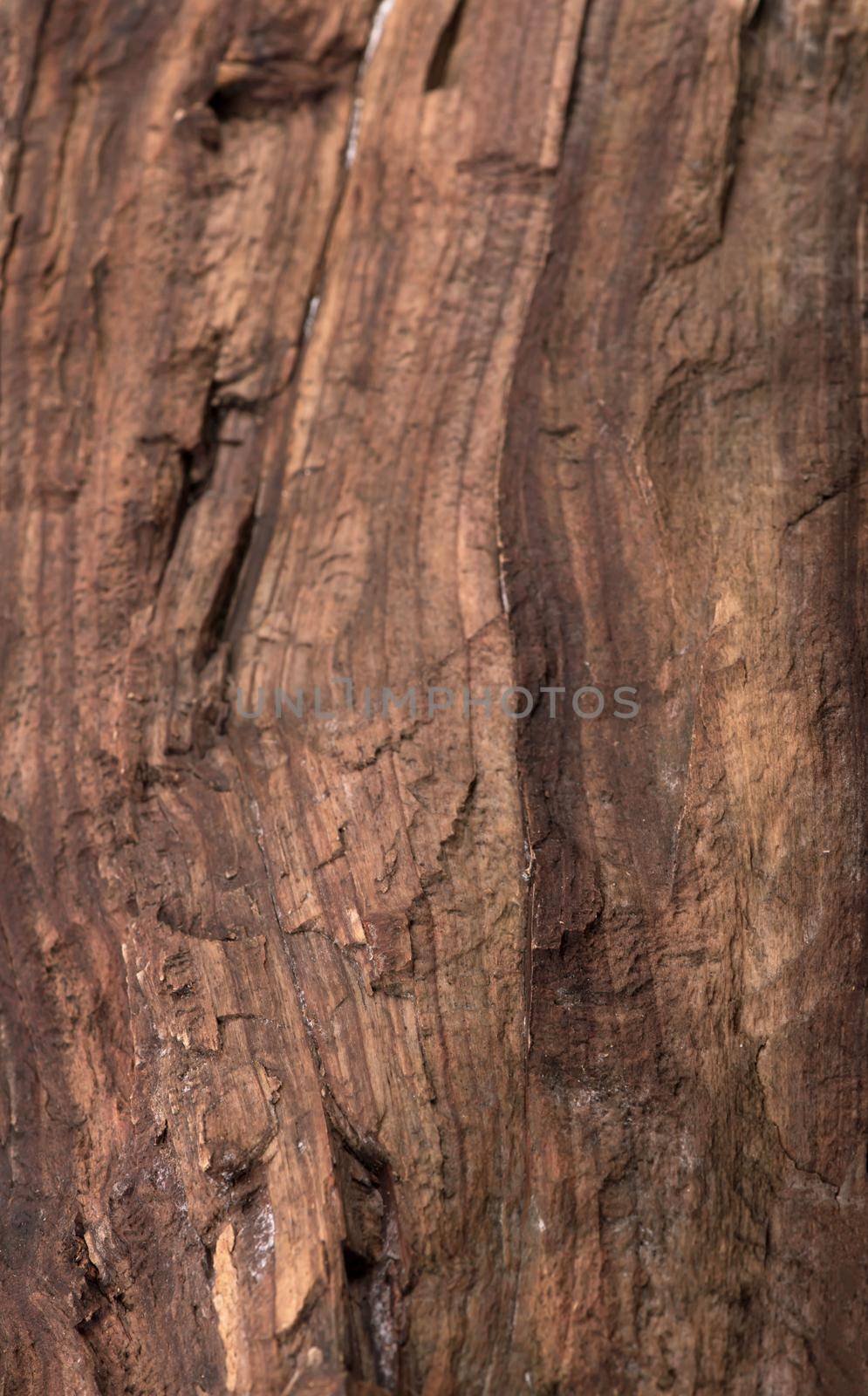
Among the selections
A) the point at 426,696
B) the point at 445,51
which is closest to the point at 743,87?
the point at 445,51

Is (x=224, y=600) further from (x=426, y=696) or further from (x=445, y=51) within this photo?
(x=445, y=51)

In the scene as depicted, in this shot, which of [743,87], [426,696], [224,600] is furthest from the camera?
[743,87]

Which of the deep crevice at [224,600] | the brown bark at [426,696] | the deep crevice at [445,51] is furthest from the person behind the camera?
the deep crevice at [445,51]

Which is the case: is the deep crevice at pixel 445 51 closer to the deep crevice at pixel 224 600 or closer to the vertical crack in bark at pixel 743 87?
the vertical crack in bark at pixel 743 87

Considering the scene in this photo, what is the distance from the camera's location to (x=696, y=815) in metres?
2.63

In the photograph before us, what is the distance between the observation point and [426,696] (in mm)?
2861

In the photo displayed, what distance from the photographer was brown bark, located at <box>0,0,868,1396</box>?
7.93 feet

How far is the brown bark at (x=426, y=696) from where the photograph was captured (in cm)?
242

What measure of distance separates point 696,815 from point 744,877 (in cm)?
18

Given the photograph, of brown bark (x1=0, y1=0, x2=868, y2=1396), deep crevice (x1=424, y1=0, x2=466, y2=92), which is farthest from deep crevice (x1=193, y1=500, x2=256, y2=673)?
deep crevice (x1=424, y1=0, x2=466, y2=92)

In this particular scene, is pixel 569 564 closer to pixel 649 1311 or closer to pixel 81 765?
pixel 81 765

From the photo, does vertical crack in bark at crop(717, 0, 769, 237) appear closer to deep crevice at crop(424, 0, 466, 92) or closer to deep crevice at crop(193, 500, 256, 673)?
deep crevice at crop(424, 0, 466, 92)

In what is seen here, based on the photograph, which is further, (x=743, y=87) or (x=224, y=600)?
(x=743, y=87)

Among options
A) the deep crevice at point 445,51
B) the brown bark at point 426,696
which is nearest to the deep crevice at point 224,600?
the brown bark at point 426,696
